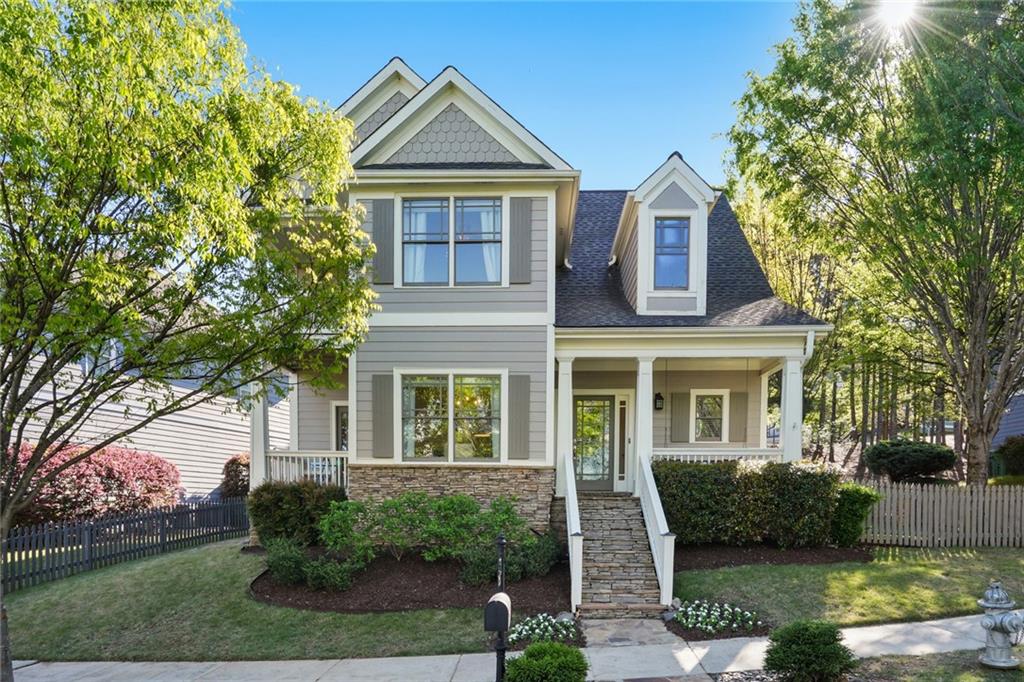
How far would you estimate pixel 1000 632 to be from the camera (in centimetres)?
604

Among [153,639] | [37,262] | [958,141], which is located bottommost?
[153,639]

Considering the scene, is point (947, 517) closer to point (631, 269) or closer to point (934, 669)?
point (934, 669)

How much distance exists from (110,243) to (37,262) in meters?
0.68

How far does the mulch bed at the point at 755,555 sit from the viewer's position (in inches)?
385

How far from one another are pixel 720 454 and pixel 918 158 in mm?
6505

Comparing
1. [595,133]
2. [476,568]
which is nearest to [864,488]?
[476,568]

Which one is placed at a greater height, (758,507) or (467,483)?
(467,483)

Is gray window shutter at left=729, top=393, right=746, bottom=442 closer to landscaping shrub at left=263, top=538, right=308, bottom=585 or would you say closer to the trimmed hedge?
the trimmed hedge

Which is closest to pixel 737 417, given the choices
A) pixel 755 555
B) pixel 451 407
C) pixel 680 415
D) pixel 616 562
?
pixel 680 415

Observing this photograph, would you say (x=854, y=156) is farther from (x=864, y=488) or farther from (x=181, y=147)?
(x=181, y=147)

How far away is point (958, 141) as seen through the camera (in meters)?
10.2

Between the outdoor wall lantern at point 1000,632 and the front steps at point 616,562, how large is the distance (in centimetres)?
372

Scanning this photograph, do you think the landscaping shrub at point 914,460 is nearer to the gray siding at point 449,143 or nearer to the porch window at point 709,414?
the porch window at point 709,414

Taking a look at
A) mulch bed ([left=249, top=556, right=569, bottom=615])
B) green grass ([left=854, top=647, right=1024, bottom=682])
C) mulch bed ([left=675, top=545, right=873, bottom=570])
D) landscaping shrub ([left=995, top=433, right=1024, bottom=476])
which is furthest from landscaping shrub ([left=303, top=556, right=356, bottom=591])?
landscaping shrub ([left=995, top=433, right=1024, bottom=476])
